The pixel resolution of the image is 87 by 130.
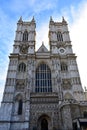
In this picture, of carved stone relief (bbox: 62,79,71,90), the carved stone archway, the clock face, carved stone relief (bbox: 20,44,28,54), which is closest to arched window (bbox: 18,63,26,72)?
carved stone relief (bbox: 20,44,28,54)

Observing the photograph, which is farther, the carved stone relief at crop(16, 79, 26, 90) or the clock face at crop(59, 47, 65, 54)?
the clock face at crop(59, 47, 65, 54)

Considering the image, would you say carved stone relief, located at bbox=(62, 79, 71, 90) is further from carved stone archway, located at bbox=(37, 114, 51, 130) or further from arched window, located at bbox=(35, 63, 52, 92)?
carved stone archway, located at bbox=(37, 114, 51, 130)

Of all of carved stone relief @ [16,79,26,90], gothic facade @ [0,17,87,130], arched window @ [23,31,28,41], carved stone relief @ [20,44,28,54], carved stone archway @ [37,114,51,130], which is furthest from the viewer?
arched window @ [23,31,28,41]

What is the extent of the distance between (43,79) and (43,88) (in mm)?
1779

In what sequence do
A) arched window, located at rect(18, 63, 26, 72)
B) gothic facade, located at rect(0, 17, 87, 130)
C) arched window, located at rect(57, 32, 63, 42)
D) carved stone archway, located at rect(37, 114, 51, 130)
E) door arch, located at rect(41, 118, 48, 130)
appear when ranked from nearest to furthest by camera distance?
gothic facade, located at rect(0, 17, 87, 130), carved stone archway, located at rect(37, 114, 51, 130), door arch, located at rect(41, 118, 48, 130), arched window, located at rect(18, 63, 26, 72), arched window, located at rect(57, 32, 63, 42)

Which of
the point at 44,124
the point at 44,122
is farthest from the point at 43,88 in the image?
the point at 44,124

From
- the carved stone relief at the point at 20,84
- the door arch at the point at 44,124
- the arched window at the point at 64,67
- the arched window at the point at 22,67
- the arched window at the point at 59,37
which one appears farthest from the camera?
the arched window at the point at 59,37

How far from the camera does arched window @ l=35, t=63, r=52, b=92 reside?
24.1 metres

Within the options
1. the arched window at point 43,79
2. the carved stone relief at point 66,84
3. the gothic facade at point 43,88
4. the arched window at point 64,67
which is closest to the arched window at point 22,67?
the gothic facade at point 43,88

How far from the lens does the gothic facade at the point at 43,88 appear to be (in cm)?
1948

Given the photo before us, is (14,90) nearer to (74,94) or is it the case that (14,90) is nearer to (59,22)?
(74,94)

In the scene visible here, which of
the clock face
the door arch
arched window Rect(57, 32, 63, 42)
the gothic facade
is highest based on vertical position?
arched window Rect(57, 32, 63, 42)

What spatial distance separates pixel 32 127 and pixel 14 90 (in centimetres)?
664

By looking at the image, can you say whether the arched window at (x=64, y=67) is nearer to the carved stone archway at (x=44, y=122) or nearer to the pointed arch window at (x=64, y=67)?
the pointed arch window at (x=64, y=67)
